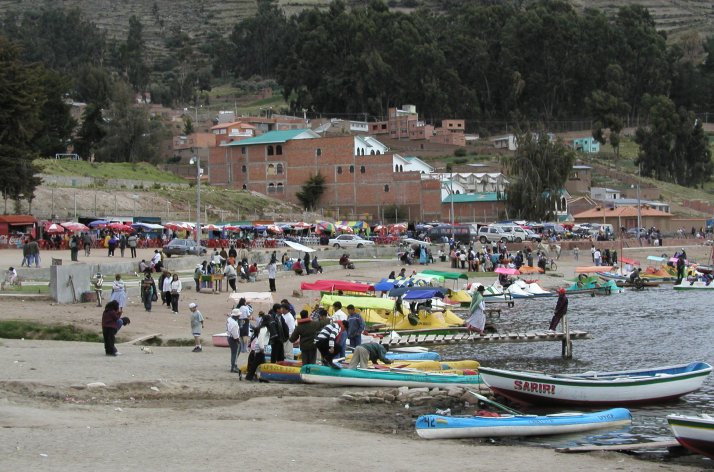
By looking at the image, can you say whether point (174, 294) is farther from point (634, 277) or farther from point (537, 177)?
point (537, 177)

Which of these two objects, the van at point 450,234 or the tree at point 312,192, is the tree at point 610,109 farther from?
the van at point 450,234

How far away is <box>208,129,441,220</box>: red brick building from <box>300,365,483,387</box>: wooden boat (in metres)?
68.3

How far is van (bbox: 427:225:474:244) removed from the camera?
72250 millimetres

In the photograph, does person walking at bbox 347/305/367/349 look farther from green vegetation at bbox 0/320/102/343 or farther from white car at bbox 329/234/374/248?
white car at bbox 329/234/374/248

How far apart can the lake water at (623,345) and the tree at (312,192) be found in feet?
155

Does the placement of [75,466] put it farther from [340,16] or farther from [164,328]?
[340,16]

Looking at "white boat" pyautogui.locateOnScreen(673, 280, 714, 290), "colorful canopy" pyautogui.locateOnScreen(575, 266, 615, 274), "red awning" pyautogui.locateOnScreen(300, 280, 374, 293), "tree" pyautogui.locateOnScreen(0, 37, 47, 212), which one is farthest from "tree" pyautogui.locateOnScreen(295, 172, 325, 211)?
"red awning" pyautogui.locateOnScreen(300, 280, 374, 293)

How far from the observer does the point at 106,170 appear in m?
89.1

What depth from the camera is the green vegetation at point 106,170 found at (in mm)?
83850

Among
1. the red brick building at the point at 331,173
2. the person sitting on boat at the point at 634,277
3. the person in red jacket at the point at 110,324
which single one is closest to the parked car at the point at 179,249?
the person sitting on boat at the point at 634,277

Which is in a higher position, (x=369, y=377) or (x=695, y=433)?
(x=369, y=377)

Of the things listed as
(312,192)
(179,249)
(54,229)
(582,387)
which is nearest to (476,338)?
(582,387)

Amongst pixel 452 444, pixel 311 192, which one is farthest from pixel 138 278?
pixel 311 192

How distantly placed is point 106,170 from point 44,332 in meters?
65.4
